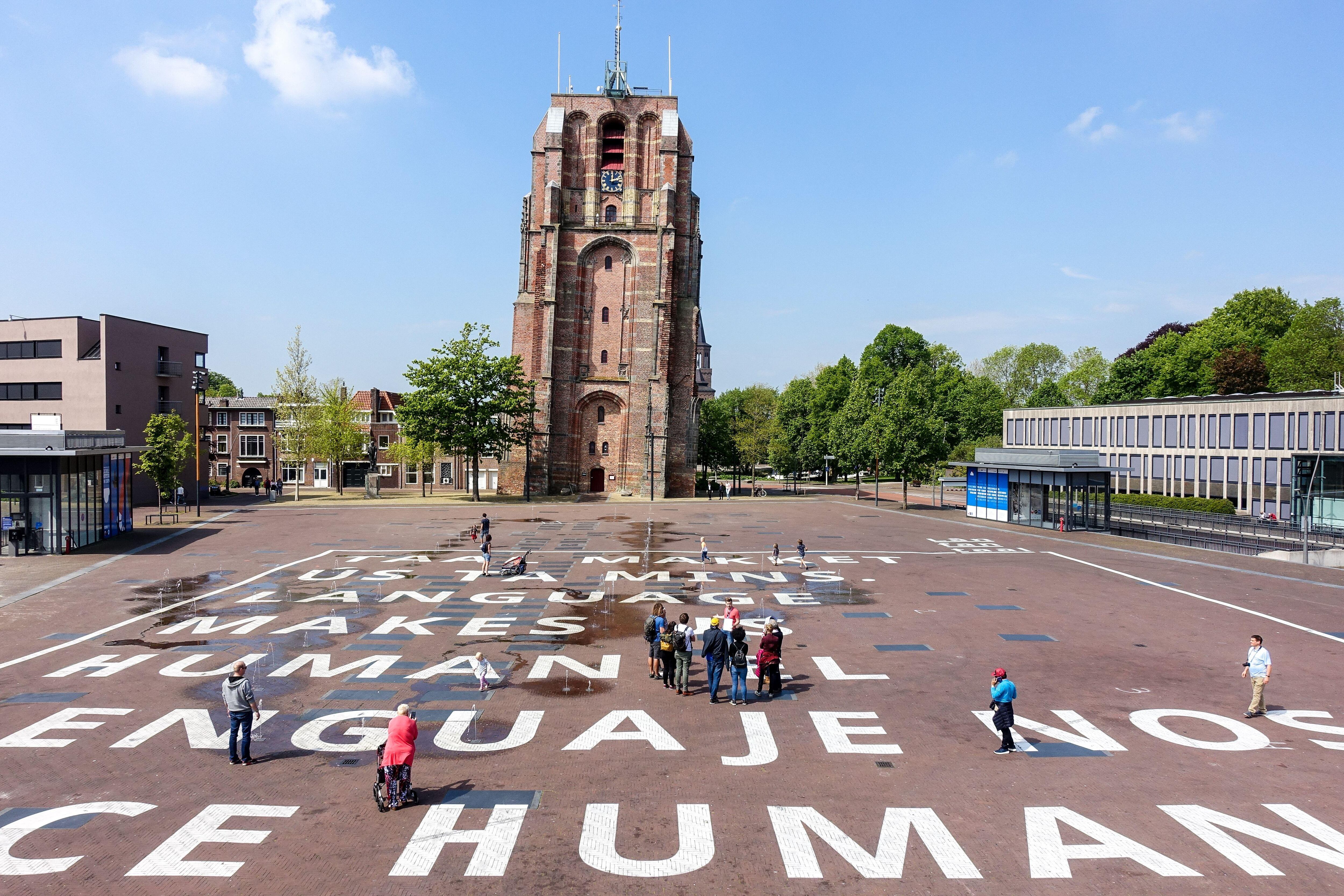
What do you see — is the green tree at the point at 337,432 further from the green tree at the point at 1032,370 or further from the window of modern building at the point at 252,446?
the green tree at the point at 1032,370

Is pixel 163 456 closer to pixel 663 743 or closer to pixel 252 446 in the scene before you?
pixel 252 446

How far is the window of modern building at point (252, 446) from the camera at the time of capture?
246 ft

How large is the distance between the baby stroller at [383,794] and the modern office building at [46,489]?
2834 cm

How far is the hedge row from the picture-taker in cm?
5003

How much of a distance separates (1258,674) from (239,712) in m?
17.2

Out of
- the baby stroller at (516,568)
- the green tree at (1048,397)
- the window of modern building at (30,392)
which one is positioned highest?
the green tree at (1048,397)

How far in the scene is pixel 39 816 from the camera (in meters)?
10.0

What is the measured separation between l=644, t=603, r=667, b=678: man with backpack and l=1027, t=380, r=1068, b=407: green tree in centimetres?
8220

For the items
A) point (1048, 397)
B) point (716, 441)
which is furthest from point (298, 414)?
point (1048, 397)

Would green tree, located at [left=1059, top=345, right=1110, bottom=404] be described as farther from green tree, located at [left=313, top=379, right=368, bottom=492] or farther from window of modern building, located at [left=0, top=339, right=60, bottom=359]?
window of modern building, located at [left=0, top=339, right=60, bottom=359]

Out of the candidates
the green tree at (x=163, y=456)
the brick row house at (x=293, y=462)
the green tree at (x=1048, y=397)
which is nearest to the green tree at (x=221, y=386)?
the brick row house at (x=293, y=462)

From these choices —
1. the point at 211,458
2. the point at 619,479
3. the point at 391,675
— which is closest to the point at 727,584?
the point at 391,675

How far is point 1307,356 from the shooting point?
209ft

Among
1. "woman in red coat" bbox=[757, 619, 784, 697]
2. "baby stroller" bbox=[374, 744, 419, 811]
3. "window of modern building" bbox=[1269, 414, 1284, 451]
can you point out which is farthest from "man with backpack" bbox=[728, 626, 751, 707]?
"window of modern building" bbox=[1269, 414, 1284, 451]
